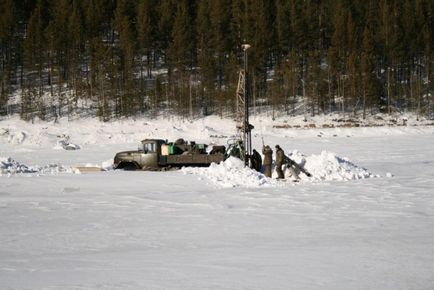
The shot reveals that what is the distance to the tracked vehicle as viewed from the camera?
20.1m

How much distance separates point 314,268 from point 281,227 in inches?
110

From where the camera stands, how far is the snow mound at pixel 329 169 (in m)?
16.1

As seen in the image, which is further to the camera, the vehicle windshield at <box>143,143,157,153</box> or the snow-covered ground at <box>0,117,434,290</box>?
the vehicle windshield at <box>143,143,157,153</box>

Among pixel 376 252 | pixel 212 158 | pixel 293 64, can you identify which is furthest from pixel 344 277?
pixel 293 64

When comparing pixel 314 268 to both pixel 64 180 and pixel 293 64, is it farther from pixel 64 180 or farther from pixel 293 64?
pixel 293 64

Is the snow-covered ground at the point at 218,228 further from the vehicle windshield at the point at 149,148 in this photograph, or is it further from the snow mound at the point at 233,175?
the vehicle windshield at the point at 149,148

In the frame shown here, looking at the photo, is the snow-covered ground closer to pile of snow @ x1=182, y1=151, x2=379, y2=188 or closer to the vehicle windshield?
pile of snow @ x1=182, y1=151, x2=379, y2=188

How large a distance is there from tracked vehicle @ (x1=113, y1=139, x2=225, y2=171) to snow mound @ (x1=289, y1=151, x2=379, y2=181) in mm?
4436

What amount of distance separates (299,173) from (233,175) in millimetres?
2496

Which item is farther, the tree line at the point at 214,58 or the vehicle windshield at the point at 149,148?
the tree line at the point at 214,58

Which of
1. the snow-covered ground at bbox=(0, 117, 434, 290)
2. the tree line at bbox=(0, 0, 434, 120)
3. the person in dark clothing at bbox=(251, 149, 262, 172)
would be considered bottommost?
the snow-covered ground at bbox=(0, 117, 434, 290)

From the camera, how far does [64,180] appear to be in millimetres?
15875

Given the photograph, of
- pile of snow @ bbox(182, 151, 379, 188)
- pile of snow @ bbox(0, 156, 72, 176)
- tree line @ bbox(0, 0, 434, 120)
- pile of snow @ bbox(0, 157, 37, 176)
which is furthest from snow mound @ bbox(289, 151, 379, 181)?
tree line @ bbox(0, 0, 434, 120)

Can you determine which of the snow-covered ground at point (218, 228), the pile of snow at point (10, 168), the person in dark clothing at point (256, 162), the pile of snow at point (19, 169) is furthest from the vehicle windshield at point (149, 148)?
the pile of snow at point (10, 168)
